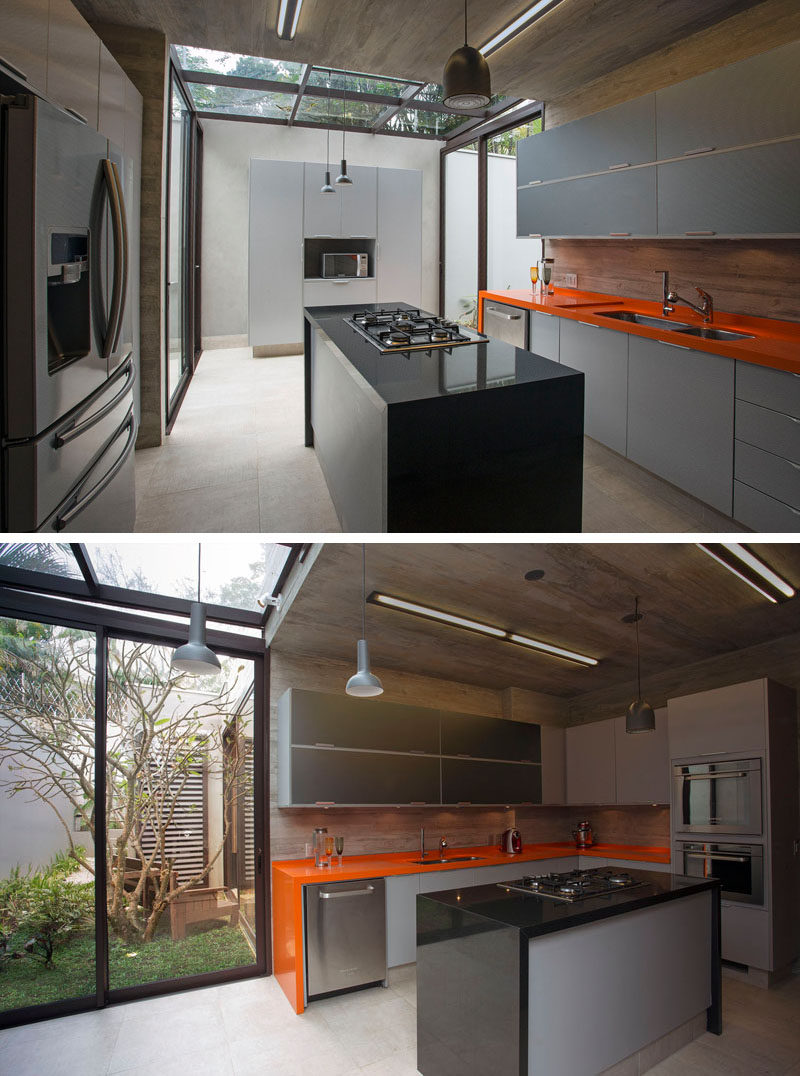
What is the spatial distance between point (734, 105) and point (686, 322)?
Answer: 125 centimetres

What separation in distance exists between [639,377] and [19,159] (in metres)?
3.62

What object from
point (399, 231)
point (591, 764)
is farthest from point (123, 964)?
point (399, 231)

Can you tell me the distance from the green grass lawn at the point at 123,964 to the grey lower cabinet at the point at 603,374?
4048 millimetres

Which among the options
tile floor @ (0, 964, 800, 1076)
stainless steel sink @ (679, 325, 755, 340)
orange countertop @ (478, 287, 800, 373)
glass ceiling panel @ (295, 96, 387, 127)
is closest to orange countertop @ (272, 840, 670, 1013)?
tile floor @ (0, 964, 800, 1076)

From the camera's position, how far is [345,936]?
166 inches

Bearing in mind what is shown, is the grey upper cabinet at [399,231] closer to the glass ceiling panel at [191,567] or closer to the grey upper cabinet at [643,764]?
the glass ceiling panel at [191,567]

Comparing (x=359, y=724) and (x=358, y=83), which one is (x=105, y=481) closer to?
(x=359, y=724)

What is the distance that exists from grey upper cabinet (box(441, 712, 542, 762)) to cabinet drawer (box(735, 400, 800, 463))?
305 cm

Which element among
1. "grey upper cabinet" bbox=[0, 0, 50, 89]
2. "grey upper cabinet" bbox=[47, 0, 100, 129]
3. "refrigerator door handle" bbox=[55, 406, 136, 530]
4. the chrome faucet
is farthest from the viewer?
the chrome faucet

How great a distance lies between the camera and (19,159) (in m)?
2.06

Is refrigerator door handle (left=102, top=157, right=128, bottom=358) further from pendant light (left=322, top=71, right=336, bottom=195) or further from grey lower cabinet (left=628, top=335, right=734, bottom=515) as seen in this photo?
pendant light (left=322, top=71, right=336, bottom=195)

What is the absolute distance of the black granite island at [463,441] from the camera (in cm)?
273

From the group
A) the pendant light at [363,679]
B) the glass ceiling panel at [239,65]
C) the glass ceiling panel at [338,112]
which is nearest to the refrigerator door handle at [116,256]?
the pendant light at [363,679]

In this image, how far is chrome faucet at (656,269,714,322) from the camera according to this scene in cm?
467
